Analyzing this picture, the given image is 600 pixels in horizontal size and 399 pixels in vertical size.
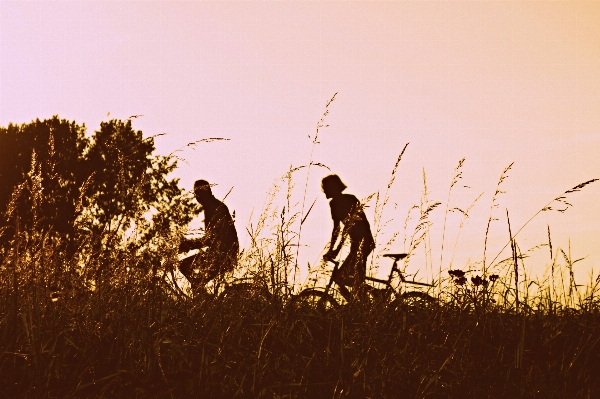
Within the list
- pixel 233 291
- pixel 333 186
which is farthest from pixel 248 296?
pixel 333 186

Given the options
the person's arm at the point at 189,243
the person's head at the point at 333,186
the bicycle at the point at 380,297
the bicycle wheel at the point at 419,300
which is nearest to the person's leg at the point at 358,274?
the bicycle at the point at 380,297

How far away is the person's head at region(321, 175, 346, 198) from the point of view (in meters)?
8.88

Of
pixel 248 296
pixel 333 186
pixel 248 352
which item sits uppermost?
pixel 333 186

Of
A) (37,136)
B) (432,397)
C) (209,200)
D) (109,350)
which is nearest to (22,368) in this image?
(109,350)

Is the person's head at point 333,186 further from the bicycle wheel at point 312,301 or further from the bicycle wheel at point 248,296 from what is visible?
the bicycle wheel at point 248,296

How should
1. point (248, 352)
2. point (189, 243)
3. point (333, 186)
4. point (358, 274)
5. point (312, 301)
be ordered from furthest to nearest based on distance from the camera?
point (333, 186) < point (312, 301) < point (189, 243) < point (358, 274) < point (248, 352)

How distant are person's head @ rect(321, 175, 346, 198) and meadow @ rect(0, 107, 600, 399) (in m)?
2.53

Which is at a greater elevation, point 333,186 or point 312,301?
point 333,186

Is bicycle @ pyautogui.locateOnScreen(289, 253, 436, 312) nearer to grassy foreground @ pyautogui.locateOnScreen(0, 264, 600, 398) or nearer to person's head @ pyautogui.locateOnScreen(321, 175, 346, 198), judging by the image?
grassy foreground @ pyautogui.locateOnScreen(0, 264, 600, 398)

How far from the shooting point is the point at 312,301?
21.1 feet

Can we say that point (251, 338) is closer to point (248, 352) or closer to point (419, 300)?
point (248, 352)

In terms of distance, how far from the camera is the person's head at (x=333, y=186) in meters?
8.88

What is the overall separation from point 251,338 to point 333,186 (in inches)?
161

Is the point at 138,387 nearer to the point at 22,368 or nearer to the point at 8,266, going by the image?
the point at 22,368
